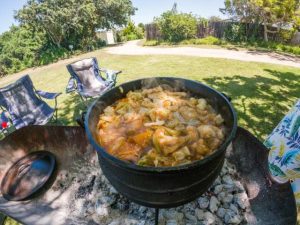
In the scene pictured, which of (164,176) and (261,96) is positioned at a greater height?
(164,176)

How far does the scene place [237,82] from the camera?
8273mm

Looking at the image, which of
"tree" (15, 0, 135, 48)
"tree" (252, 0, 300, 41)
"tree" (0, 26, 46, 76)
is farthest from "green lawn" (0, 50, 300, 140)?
"tree" (0, 26, 46, 76)

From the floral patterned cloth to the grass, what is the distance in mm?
2368

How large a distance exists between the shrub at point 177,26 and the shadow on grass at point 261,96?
11.6 meters

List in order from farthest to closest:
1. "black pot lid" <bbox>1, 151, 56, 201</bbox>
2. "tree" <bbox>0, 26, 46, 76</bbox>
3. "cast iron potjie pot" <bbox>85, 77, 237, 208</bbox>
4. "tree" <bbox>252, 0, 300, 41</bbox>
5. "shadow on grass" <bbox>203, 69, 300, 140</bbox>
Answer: "tree" <bbox>0, 26, 46, 76</bbox>
"tree" <bbox>252, 0, 300, 41</bbox>
"shadow on grass" <bbox>203, 69, 300, 140</bbox>
"black pot lid" <bbox>1, 151, 56, 201</bbox>
"cast iron potjie pot" <bbox>85, 77, 237, 208</bbox>

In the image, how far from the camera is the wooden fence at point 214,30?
17.5 metres

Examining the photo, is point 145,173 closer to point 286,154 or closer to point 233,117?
point 233,117

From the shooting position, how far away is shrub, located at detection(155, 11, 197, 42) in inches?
767

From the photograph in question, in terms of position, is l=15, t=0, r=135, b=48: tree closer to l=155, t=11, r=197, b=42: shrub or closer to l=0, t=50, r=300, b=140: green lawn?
l=155, t=11, r=197, b=42: shrub

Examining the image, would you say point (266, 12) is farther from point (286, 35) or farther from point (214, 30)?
point (214, 30)

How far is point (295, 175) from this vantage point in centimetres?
233

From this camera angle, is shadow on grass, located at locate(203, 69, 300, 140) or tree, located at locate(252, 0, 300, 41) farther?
tree, located at locate(252, 0, 300, 41)

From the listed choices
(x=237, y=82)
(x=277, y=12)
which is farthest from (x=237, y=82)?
(x=277, y=12)

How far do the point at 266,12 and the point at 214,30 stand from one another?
5002 millimetres
